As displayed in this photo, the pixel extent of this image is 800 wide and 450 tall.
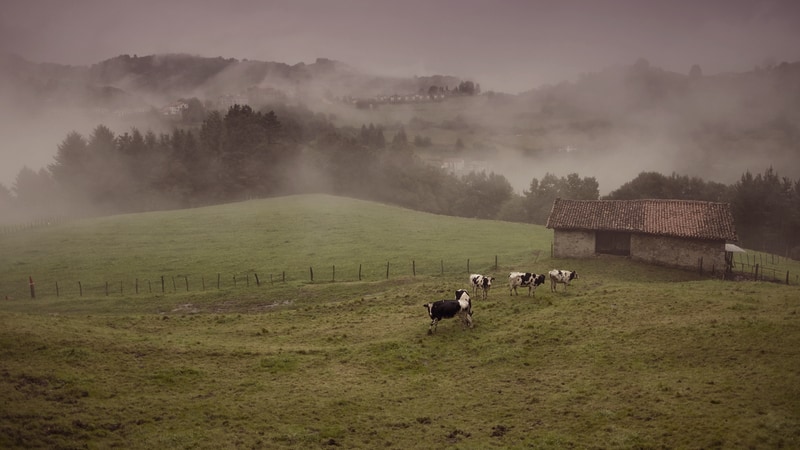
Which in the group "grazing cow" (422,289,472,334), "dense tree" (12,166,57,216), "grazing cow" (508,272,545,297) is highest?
"dense tree" (12,166,57,216)

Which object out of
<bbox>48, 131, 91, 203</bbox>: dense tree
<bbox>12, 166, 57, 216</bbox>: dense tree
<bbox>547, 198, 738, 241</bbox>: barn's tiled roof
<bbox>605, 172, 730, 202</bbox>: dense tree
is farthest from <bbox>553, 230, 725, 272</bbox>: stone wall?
<bbox>12, 166, 57, 216</bbox>: dense tree

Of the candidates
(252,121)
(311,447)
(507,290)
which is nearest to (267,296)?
(507,290)

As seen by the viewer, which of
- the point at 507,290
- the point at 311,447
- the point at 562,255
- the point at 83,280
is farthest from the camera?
the point at 562,255

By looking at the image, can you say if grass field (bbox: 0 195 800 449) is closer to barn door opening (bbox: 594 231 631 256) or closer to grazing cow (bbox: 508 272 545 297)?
grazing cow (bbox: 508 272 545 297)

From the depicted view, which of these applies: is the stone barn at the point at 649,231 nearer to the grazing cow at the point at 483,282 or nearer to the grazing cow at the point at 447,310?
the grazing cow at the point at 483,282

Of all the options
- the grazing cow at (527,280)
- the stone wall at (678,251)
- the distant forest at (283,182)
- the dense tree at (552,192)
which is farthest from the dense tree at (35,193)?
the stone wall at (678,251)

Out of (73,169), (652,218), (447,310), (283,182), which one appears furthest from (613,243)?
(73,169)

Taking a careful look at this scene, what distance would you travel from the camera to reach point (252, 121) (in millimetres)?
114250

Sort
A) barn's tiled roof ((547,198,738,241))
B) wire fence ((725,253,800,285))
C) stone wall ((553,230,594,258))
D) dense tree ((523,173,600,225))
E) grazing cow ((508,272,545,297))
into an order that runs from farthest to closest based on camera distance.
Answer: dense tree ((523,173,600,225)) → stone wall ((553,230,594,258)) → wire fence ((725,253,800,285)) → barn's tiled roof ((547,198,738,241)) → grazing cow ((508,272,545,297))

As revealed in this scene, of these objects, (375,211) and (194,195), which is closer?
(375,211)

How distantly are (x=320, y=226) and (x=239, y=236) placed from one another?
10.9 m

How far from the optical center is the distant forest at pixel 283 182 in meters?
93.1

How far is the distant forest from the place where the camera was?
93.1 m

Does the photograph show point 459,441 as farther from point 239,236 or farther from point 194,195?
point 194,195
